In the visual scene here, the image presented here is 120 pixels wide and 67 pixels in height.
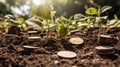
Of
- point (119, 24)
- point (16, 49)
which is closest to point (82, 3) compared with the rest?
point (119, 24)

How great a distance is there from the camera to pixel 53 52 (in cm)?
204

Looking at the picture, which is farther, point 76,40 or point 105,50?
point 76,40

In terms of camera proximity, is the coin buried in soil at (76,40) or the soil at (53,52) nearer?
the soil at (53,52)

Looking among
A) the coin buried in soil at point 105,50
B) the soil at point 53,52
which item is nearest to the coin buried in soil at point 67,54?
the soil at point 53,52

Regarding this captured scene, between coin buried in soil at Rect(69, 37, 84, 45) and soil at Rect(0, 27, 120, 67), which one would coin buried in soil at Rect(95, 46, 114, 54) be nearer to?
soil at Rect(0, 27, 120, 67)

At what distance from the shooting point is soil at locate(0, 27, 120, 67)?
1820 mm

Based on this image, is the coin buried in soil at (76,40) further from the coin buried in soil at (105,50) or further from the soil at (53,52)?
the coin buried in soil at (105,50)

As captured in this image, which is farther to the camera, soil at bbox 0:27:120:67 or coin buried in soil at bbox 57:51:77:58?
coin buried in soil at bbox 57:51:77:58

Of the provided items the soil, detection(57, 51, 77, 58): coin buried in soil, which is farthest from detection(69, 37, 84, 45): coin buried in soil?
detection(57, 51, 77, 58): coin buried in soil

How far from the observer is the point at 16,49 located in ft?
6.80

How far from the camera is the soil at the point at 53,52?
1.82m


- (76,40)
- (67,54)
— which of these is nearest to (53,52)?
(67,54)

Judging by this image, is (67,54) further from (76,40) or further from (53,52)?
(76,40)

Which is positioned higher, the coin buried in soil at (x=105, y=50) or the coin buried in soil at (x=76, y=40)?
the coin buried in soil at (x=76, y=40)
